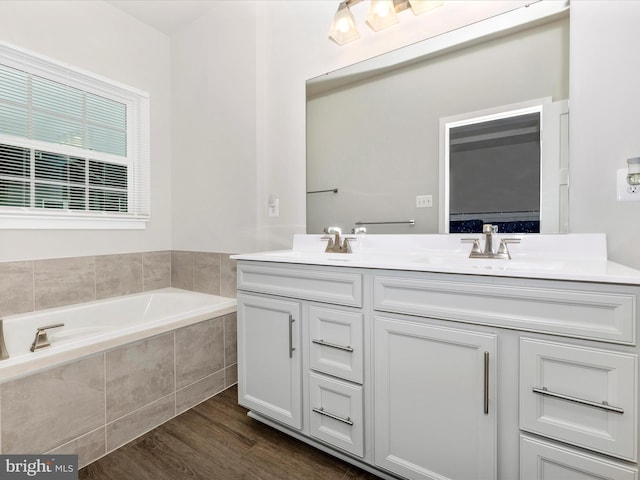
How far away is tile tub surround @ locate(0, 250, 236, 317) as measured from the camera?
6.40ft

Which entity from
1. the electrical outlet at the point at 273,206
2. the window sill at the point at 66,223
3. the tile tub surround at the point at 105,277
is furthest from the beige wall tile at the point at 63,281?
the electrical outlet at the point at 273,206

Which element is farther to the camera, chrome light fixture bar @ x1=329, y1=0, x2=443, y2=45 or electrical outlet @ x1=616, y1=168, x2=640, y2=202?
chrome light fixture bar @ x1=329, y1=0, x2=443, y2=45

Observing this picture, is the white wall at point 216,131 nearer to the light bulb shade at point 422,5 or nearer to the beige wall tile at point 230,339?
the beige wall tile at point 230,339

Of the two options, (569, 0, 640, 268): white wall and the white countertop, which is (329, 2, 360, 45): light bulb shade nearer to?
(569, 0, 640, 268): white wall

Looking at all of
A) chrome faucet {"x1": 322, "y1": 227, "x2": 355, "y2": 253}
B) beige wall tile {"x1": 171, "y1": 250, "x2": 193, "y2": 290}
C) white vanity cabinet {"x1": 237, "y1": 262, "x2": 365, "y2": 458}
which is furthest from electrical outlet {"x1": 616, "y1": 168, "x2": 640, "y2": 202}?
beige wall tile {"x1": 171, "y1": 250, "x2": 193, "y2": 290}

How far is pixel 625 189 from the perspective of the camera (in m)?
1.25

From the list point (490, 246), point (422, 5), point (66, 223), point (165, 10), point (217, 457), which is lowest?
point (217, 457)

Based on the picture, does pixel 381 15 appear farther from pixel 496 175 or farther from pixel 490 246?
pixel 490 246

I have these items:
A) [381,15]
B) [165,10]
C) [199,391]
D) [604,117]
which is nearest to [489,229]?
[604,117]

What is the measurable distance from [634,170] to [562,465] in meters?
1.05

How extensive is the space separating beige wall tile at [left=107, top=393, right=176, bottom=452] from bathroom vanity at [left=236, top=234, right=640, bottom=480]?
488mm

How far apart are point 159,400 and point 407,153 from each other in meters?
1.84

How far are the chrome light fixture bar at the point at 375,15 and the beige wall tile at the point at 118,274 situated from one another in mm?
2134

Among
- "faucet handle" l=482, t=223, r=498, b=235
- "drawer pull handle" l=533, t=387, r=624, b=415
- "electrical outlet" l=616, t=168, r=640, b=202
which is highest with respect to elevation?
"electrical outlet" l=616, t=168, r=640, b=202
